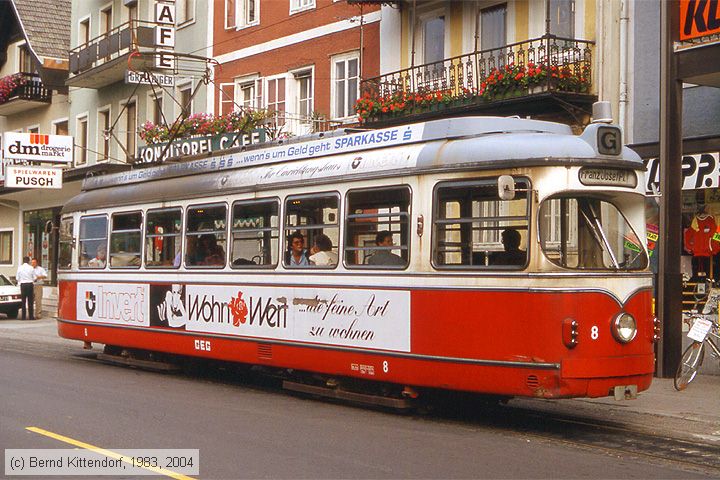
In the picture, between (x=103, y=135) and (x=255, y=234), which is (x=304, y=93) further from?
(x=255, y=234)

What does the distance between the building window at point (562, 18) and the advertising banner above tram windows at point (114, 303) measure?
8469mm

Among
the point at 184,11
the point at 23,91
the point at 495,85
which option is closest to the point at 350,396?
the point at 495,85

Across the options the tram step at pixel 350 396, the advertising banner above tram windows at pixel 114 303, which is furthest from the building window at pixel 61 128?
the tram step at pixel 350 396

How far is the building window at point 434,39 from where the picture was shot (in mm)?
21094

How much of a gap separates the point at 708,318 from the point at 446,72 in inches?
313

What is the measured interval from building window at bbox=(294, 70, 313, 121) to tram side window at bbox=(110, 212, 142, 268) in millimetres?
9207

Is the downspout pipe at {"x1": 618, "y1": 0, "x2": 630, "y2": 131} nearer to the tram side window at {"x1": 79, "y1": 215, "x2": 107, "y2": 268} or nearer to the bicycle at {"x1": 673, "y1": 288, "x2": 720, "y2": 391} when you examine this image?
the bicycle at {"x1": 673, "y1": 288, "x2": 720, "y2": 391}

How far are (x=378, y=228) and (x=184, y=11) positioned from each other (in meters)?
20.6

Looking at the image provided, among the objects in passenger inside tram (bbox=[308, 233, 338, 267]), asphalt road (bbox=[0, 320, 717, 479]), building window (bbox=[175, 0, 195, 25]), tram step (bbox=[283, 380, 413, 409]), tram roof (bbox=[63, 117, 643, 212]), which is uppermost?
building window (bbox=[175, 0, 195, 25])

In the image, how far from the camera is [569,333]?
9.62 m

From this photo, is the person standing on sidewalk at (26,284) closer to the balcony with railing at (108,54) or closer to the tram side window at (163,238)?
the balcony with railing at (108,54)

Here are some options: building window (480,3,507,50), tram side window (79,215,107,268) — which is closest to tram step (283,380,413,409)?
tram side window (79,215,107,268)

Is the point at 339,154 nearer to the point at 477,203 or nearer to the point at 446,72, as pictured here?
the point at 477,203

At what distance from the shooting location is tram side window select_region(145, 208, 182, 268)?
14.6 m
